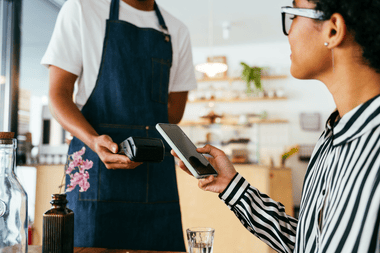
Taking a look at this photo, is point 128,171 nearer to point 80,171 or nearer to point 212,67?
point 80,171

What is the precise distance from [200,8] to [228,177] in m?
4.15

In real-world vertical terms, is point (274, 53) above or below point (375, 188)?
above

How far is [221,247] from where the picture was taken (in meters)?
2.43

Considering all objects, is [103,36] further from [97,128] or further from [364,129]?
[364,129]

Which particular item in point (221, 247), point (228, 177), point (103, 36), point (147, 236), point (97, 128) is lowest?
point (221, 247)

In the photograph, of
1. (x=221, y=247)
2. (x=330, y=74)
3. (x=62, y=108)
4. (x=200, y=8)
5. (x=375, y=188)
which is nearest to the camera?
(x=375, y=188)

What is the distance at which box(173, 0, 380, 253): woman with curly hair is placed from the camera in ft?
1.67

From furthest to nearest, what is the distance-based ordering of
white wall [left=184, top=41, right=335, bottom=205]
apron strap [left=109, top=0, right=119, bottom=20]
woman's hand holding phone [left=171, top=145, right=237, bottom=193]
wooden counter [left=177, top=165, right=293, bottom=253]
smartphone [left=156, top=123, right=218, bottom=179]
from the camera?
white wall [left=184, top=41, right=335, bottom=205]
wooden counter [left=177, top=165, right=293, bottom=253]
apron strap [left=109, top=0, right=119, bottom=20]
woman's hand holding phone [left=171, top=145, right=237, bottom=193]
smartphone [left=156, top=123, right=218, bottom=179]

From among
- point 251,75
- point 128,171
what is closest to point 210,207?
point 128,171

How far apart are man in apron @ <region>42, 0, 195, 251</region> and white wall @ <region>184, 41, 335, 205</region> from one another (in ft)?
16.8

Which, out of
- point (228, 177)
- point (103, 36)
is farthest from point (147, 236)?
point (103, 36)

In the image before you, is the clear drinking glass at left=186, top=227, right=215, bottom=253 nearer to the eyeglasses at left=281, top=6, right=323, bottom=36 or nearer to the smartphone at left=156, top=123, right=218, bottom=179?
the smartphone at left=156, top=123, right=218, bottom=179

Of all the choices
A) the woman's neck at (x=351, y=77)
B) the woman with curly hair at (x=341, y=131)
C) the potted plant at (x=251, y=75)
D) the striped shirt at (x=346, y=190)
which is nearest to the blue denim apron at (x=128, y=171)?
the woman with curly hair at (x=341, y=131)

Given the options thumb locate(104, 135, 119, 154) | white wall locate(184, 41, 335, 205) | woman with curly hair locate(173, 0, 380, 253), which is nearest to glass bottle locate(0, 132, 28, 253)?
thumb locate(104, 135, 119, 154)
